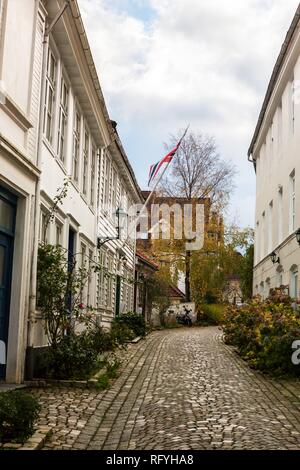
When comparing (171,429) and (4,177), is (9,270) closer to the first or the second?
(4,177)

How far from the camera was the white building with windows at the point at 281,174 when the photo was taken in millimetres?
17172

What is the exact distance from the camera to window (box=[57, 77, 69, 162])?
1259cm

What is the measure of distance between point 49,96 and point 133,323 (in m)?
11.4

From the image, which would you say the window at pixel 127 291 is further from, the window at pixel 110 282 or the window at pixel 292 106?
the window at pixel 292 106

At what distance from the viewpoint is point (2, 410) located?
5.54 m

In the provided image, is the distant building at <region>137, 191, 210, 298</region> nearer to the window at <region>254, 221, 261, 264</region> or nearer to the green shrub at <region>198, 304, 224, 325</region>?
the green shrub at <region>198, 304, 224, 325</region>

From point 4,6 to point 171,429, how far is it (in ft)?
19.2

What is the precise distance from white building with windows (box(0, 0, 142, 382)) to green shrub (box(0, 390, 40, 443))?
345 cm

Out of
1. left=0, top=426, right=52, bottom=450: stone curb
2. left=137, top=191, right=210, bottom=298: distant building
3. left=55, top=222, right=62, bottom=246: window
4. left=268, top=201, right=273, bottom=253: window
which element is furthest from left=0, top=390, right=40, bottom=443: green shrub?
left=137, top=191, right=210, bottom=298: distant building

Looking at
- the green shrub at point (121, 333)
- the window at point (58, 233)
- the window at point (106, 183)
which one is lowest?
the green shrub at point (121, 333)

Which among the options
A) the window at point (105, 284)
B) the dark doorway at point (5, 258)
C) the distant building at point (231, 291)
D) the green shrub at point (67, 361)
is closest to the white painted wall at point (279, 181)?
the window at point (105, 284)

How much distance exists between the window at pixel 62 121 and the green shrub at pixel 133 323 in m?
8.93

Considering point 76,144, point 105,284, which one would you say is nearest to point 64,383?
point 76,144

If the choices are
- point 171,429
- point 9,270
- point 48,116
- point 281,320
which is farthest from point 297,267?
point 171,429
